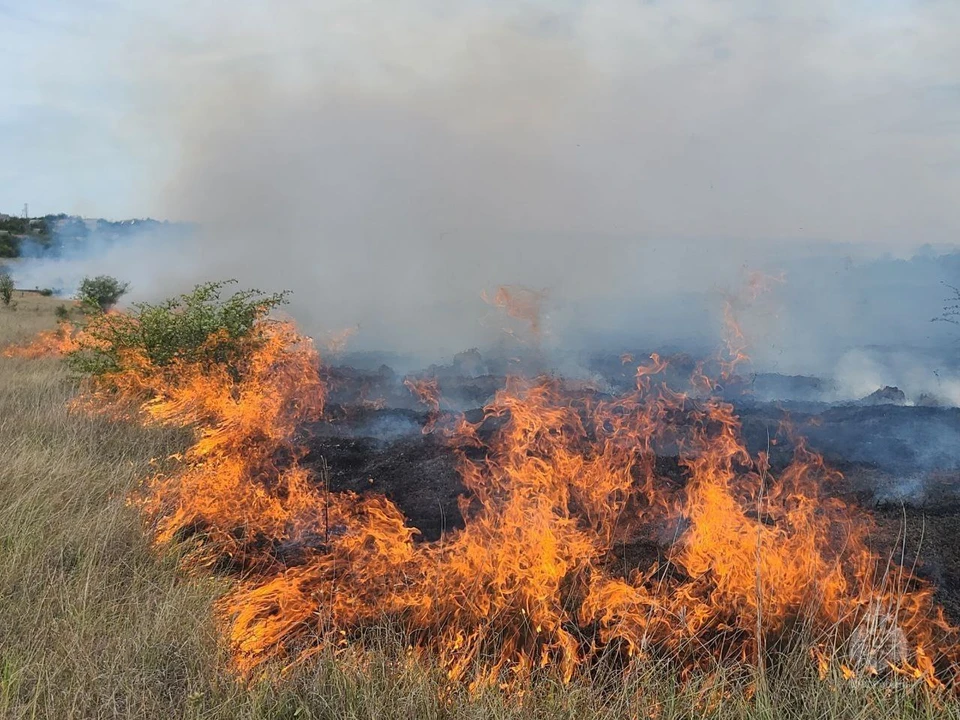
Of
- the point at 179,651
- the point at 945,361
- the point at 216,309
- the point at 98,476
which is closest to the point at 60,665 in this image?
the point at 179,651

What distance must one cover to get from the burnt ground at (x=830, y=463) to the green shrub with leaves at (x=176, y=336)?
1.87 m

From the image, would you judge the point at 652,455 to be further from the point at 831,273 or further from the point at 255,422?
the point at 831,273

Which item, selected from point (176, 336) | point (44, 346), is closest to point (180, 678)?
point (176, 336)

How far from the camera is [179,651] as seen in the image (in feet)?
9.96

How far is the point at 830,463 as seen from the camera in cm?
634

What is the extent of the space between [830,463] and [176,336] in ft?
26.3

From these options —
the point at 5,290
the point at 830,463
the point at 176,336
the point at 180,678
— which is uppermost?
the point at 176,336

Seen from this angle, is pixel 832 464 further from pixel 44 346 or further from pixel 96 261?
pixel 96 261

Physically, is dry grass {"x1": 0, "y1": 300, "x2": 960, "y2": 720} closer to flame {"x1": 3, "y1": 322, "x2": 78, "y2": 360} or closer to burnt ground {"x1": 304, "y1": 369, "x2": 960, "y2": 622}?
burnt ground {"x1": 304, "y1": 369, "x2": 960, "y2": 622}

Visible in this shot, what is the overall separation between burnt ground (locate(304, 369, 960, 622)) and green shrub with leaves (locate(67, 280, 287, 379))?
1.87 m

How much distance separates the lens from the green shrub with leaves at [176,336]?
29.7 ft

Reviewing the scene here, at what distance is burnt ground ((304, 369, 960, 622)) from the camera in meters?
4.45

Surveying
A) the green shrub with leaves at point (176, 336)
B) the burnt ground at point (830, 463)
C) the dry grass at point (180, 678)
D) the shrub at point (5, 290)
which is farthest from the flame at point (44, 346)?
the shrub at point (5, 290)

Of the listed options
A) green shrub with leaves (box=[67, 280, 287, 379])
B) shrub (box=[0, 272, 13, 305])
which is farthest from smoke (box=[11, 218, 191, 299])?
green shrub with leaves (box=[67, 280, 287, 379])
